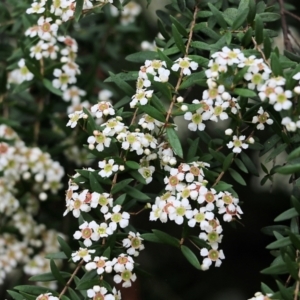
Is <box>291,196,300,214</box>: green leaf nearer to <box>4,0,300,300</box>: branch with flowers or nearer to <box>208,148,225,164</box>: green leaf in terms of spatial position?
<box>4,0,300,300</box>: branch with flowers

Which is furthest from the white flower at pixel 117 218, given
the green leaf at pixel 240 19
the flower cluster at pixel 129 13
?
the flower cluster at pixel 129 13

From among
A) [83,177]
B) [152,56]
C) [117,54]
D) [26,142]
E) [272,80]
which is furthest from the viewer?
[117,54]

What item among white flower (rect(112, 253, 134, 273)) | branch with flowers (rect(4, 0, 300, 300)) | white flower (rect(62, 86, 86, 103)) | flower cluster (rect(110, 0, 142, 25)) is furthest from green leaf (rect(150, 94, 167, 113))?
flower cluster (rect(110, 0, 142, 25))

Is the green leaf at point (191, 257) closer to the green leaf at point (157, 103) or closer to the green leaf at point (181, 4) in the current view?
the green leaf at point (157, 103)

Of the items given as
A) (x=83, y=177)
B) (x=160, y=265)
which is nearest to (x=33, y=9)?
(x=83, y=177)

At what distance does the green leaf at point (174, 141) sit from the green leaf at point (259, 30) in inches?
6.7

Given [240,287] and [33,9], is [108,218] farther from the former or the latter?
[240,287]

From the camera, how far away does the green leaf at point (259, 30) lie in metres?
0.76

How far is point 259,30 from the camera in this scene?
0.77 meters

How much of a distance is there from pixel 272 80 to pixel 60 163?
715 mm

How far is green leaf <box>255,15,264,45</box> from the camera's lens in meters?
0.76

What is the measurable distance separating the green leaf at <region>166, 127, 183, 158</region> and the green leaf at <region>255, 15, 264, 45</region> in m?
0.17

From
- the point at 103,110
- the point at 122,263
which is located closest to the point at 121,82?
the point at 103,110

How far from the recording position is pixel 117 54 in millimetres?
1409
